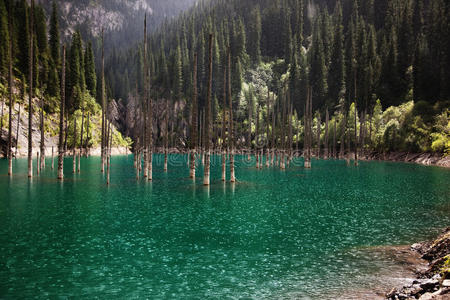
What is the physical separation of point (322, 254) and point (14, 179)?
136 ft

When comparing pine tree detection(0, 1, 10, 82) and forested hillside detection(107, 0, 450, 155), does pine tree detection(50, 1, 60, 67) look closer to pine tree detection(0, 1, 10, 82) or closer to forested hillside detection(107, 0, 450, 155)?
pine tree detection(0, 1, 10, 82)

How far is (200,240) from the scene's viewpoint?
19.4 m

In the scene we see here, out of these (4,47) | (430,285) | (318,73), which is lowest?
(430,285)

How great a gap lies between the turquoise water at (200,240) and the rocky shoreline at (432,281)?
1499 millimetres

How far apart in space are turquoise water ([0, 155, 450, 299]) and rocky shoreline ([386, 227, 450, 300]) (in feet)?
4.92

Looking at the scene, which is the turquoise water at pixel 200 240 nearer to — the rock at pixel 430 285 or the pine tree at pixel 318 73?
the rock at pixel 430 285

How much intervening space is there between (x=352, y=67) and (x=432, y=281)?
138 metres

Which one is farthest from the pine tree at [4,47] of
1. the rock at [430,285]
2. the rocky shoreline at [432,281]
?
the rock at [430,285]

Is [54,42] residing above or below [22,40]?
above

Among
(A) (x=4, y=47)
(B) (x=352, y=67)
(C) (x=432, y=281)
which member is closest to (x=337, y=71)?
(B) (x=352, y=67)

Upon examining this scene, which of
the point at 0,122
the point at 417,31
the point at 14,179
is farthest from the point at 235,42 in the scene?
the point at 14,179

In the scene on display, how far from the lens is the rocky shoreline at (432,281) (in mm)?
10020

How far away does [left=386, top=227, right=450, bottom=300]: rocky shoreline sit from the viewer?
32.9 ft

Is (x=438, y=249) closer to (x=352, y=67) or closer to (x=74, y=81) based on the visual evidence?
(x=74, y=81)
